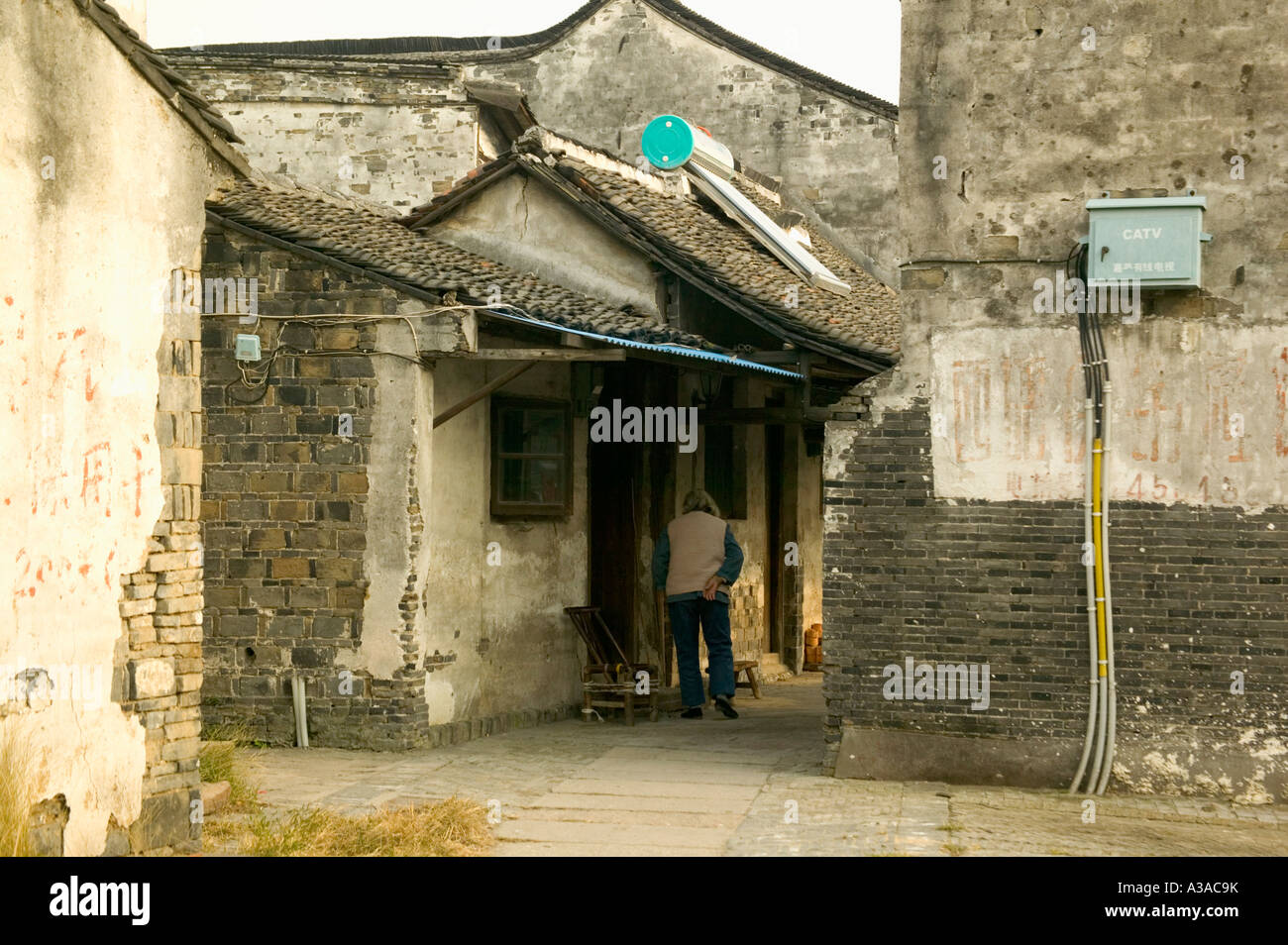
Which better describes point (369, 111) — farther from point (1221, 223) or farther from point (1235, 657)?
point (1235, 657)

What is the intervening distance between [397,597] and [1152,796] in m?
5.13

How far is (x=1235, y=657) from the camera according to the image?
29.3ft

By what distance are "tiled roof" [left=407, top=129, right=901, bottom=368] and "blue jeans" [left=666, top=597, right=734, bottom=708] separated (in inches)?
99.4

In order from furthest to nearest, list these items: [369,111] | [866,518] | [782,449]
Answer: [782,449]
[369,111]
[866,518]

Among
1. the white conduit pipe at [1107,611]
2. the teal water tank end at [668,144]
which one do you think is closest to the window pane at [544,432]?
the teal water tank end at [668,144]

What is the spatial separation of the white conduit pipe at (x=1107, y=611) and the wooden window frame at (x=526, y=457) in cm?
475

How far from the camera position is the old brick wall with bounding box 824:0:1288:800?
8.98m

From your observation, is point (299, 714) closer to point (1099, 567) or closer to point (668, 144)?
point (1099, 567)

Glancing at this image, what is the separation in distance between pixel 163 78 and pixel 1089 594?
601 cm

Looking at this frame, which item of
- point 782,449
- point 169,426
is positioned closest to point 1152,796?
point 169,426

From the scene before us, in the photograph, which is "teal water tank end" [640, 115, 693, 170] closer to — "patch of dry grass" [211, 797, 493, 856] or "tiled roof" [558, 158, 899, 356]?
"tiled roof" [558, 158, 899, 356]

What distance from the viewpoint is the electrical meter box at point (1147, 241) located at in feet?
29.3

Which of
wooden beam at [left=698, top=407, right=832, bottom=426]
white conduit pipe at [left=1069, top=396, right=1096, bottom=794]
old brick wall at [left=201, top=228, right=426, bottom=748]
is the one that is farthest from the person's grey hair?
white conduit pipe at [left=1069, top=396, right=1096, bottom=794]

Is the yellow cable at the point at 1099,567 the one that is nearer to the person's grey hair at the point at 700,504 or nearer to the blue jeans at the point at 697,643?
the blue jeans at the point at 697,643
